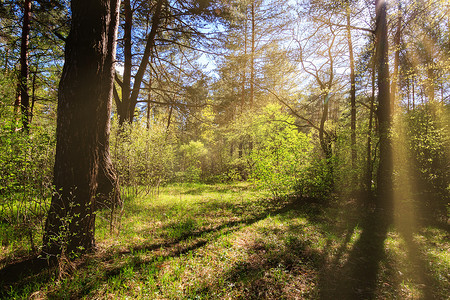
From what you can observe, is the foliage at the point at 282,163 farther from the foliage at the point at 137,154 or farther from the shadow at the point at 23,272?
the shadow at the point at 23,272

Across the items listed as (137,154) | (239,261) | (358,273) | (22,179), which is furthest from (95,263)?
(358,273)

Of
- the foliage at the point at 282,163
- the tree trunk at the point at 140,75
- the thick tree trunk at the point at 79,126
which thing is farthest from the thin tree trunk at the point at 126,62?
the foliage at the point at 282,163

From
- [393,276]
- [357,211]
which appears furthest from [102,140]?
[357,211]

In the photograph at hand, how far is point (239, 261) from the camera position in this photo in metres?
3.33

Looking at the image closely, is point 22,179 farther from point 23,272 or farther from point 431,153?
point 431,153

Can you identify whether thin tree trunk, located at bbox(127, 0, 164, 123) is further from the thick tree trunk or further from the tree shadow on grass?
the tree shadow on grass

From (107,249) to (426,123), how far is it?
32.5 ft

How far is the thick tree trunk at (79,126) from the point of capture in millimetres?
2832

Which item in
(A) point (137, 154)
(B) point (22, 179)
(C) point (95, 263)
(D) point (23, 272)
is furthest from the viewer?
(A) point (137, 154)

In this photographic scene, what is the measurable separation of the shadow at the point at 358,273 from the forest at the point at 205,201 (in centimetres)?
3

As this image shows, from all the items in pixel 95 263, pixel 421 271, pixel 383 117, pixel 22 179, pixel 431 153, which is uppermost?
pixel 383 117

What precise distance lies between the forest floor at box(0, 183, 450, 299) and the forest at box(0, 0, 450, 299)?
28mm

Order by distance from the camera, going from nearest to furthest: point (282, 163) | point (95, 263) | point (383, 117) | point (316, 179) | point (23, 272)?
point (23, 272)
point (95, 263)
point (316, 179)
point (383, 117)
point (282, 163)

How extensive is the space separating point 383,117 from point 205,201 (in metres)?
7.65
